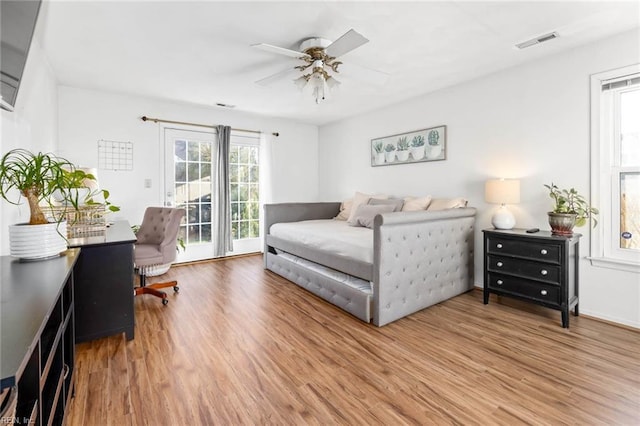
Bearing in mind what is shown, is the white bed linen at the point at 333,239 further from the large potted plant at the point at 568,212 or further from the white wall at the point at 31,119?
the white wall at the point at 31,119

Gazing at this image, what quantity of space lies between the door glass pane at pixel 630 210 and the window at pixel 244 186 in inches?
181

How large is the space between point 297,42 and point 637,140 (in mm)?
2933

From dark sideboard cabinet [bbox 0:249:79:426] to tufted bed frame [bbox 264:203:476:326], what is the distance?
6.30 ft

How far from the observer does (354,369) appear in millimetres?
1901

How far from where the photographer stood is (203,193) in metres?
4.74

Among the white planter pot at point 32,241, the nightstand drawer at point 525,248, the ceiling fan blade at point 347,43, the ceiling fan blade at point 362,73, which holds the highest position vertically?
the ceiling fan blade at point 362,73

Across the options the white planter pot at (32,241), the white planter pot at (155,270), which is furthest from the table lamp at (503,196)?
the white planter pot at (155,270)

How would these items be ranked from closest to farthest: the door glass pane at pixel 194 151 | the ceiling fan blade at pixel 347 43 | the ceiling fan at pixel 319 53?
the ceiling fan blade at pixel 347 43 < the ceiling fan at pixel 319 53 < the door glass pane at pixel 194 151

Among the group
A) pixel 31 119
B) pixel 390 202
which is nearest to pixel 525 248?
pixel 390 202

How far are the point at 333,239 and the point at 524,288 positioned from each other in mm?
1767

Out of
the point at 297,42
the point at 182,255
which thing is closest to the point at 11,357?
the point at 297,42

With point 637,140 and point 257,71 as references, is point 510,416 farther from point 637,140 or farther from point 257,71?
point 257,71

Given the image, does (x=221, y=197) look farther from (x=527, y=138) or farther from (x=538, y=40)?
(x=538, y=40)

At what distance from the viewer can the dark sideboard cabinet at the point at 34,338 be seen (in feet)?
2.11
